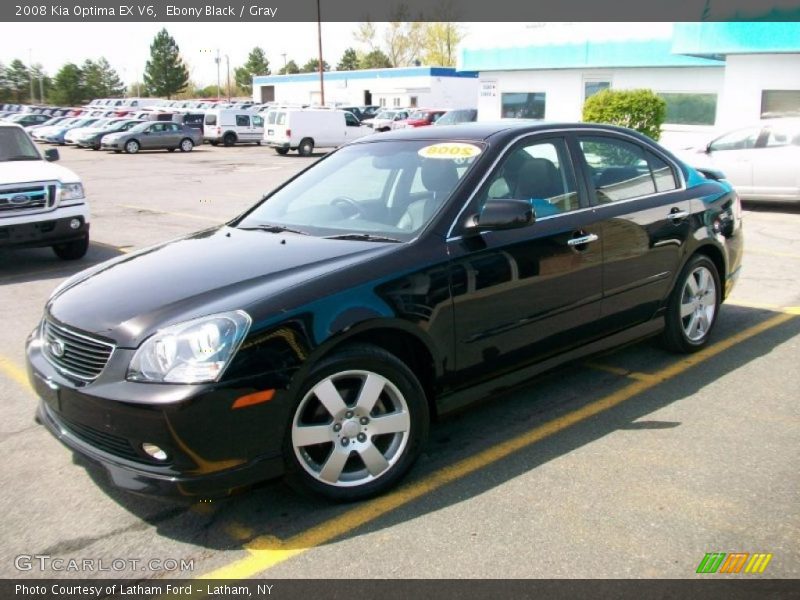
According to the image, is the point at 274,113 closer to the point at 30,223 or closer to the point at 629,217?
the point at 30,223

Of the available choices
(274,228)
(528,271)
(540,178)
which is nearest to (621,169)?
(540,178)

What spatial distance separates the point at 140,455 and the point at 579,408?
260cm

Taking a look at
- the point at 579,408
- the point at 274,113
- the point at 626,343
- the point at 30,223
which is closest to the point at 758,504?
the point at 579,408

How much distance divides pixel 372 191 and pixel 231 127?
118ft

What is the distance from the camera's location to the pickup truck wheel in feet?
31.0

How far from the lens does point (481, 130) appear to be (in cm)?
443

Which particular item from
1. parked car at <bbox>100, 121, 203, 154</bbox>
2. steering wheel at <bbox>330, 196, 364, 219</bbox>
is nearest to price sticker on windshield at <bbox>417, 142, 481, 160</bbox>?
steering wheel at <bbox>330, 196, 364, 219</bbox>

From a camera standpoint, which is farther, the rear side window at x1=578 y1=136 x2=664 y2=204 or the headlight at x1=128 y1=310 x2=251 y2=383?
the rear side window at x1=578 y1=136 x2=664 y2=204

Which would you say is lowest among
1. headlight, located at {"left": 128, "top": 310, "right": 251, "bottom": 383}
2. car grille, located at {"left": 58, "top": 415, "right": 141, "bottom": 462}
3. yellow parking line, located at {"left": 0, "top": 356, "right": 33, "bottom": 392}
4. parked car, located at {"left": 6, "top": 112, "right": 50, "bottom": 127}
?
yellow parking line, located at {"left": 0, "top": 356, "right": 33, "bottom": 392}

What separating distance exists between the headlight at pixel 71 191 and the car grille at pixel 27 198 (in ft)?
0.41

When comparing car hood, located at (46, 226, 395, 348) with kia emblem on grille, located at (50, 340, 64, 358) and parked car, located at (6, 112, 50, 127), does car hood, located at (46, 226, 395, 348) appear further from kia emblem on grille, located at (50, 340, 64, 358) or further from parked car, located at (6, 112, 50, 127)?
parked car, located at (6, 112, 50, 127)

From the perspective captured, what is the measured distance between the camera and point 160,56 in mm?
95625

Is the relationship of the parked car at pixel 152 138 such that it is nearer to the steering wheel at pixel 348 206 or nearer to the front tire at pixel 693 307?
the steering wheel at pixel 348 206

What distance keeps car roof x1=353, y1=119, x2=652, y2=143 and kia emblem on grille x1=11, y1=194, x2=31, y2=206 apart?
5411mm
